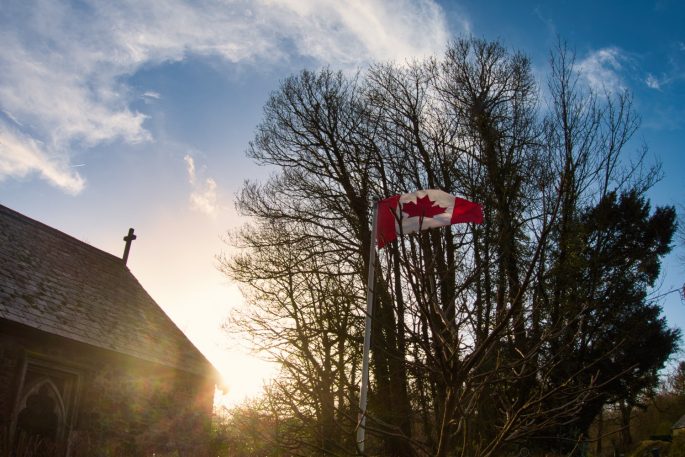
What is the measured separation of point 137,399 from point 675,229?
2057cm

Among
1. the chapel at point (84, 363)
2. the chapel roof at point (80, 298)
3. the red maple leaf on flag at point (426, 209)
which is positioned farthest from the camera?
the chapel roof at point (80, 298)

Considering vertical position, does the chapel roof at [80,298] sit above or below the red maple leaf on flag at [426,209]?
above

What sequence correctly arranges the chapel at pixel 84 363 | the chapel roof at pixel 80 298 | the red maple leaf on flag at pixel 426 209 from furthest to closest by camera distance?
the chapel roof at pixel 80 298, the chapel at pixel 84 363, the red maple leaf on flag at pixel 426 209

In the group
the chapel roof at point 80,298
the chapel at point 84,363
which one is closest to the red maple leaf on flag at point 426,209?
the chapel at point 84,363

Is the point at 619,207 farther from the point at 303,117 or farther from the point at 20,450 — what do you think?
the point at 20,450

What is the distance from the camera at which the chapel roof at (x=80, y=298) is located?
1112 cm

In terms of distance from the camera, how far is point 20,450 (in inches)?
364

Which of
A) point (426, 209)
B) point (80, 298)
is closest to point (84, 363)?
point (80, 298)

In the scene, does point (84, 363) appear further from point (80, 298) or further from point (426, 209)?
point (426, 209)

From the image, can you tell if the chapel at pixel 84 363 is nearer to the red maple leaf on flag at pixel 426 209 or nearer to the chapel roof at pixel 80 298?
the chapel roof at pixel 80 298

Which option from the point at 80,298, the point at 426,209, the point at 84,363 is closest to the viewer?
the point at 426,209

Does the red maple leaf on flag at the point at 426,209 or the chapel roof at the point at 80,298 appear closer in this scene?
the red maple leaf on flag at the point at 426,209

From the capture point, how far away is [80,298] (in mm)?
12898

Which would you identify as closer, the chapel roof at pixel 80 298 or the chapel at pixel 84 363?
the chapel at pixel 84 363
